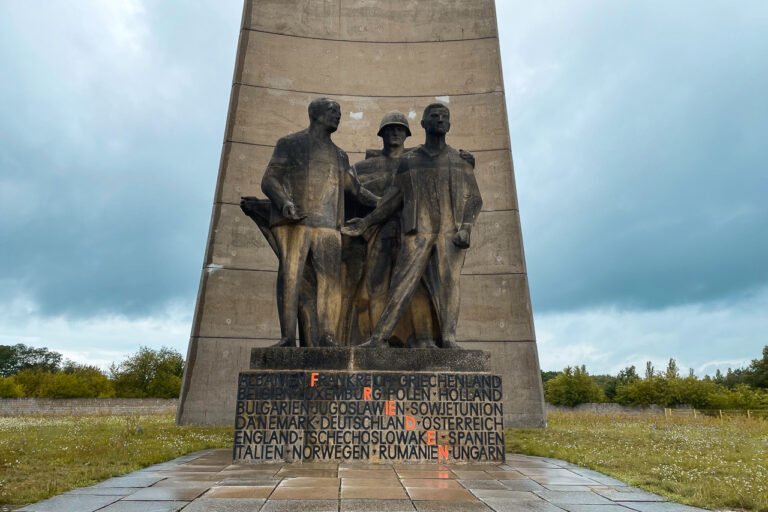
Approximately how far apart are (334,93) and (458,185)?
28.2 feet

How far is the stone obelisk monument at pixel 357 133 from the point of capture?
1274 centimetres

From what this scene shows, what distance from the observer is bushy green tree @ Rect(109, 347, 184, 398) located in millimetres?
47875

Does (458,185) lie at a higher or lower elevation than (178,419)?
higher

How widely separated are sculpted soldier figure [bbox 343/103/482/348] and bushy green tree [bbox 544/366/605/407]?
3565cm

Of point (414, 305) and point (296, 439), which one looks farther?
point (414, 305)

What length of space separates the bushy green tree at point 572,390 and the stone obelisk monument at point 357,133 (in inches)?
1146

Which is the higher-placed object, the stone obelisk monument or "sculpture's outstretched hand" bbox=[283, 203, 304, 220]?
the stone obelisk monument

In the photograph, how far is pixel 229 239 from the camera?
521 inches

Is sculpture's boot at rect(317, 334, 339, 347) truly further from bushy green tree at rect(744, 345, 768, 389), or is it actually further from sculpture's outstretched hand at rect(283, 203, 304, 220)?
bushy green tree at rect(744, 345, 768, 389)

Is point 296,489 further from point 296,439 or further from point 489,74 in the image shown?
point 489,74

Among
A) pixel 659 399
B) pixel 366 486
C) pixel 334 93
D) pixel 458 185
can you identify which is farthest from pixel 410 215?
pixel 659 399

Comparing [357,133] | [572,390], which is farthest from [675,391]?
[357,133]

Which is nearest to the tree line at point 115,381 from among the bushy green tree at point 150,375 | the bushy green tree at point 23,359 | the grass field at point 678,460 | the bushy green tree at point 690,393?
the bushy green tree at point 150,375

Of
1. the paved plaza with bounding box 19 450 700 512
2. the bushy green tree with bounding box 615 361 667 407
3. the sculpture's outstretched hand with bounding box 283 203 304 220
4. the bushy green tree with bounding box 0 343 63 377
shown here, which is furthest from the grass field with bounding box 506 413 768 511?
the bushy green tree with bounding box 0 343 63 377
